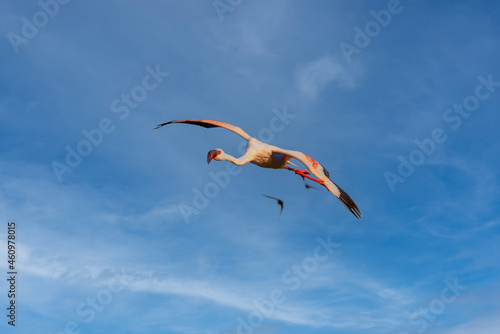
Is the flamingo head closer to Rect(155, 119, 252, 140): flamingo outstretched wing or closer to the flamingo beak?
the flamingo beak

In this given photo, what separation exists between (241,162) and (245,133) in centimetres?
201

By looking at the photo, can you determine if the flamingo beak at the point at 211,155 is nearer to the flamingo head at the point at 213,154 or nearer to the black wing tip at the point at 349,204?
the flamingo head at the point at 213,154

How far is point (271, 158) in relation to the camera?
1538 centimetres

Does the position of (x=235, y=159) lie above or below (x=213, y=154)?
above

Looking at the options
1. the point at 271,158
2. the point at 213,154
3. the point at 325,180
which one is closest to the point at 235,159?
the point at 213,154

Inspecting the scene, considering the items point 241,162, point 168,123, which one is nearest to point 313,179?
point 241,162

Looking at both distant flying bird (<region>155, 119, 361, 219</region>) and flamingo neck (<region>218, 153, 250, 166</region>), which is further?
flamingo neck (<region>218, 153, 250, 166</region>)

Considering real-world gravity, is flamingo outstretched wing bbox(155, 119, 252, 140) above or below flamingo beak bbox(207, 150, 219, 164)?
above

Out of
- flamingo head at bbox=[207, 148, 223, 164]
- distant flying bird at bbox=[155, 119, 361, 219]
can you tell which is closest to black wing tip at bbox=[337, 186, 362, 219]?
distant flying bird at bbox=[155, 119, 361, 219]

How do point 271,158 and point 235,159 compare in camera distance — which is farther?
point 271,158

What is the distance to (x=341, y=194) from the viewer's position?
537 inches

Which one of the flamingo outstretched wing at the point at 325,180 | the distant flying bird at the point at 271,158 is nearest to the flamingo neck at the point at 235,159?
the distant flying bird at the point at 271,158

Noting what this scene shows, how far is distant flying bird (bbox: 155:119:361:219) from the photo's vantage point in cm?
1361

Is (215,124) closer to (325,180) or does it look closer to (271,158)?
(271,158)
